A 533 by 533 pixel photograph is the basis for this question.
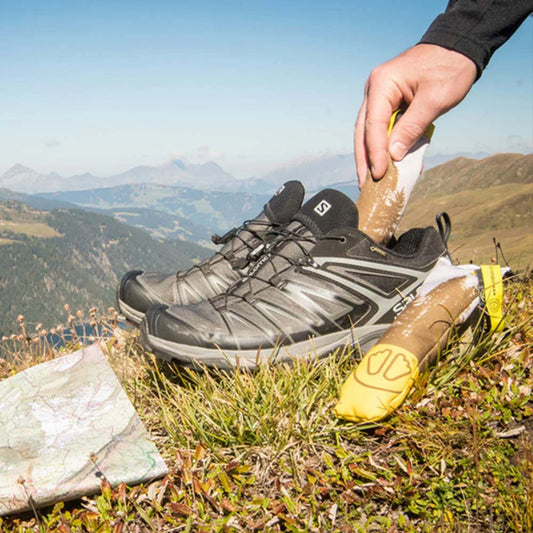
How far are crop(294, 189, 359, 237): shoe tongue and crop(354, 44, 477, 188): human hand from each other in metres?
0.52

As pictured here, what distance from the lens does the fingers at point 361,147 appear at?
3.65 metres

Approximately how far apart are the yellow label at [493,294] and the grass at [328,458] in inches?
4.9

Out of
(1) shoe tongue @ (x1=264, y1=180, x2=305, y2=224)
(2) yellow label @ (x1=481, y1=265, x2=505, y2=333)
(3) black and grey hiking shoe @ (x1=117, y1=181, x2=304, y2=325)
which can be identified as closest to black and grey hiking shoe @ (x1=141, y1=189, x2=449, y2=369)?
(2) yellow label @ (x1=481, y1=265, x2=505, y2=333)

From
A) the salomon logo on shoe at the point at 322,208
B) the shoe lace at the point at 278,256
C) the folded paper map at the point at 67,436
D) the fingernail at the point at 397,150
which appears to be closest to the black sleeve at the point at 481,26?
the fingernail at the point at 397,150

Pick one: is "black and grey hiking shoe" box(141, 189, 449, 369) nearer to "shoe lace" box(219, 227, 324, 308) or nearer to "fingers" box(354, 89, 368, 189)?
"shoe lace" box(219, 227, 324, 308)

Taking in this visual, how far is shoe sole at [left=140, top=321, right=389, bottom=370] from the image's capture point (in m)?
3.36

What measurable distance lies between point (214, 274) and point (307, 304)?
1.61 meters

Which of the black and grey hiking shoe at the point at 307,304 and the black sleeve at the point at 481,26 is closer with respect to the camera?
the black sleeve at the point at 481,26

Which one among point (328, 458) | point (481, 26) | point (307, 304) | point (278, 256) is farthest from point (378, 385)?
point (481, 26)

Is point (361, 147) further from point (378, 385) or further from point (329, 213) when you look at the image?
point (378, 385)

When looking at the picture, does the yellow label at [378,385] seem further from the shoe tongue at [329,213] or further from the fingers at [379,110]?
the fingers at [379,110]

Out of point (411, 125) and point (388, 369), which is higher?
point (411, 125)

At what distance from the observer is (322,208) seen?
4043 mm

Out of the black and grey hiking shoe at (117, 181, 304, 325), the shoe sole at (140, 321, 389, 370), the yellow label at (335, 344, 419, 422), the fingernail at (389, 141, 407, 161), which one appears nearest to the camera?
the yellow label at (335, 344, 419, 422)
